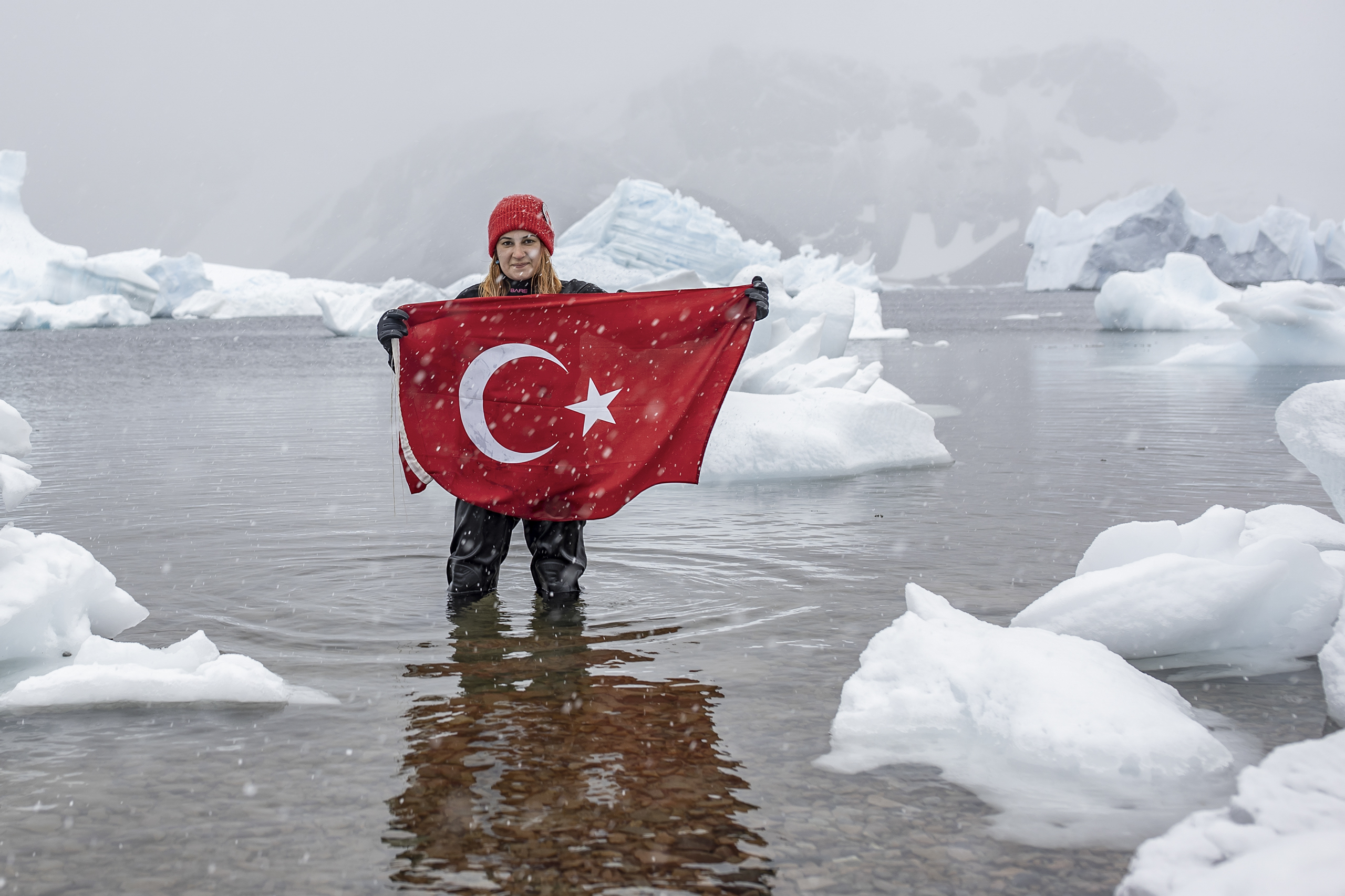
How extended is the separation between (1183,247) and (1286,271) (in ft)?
39.1

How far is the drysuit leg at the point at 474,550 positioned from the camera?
16.6 ft

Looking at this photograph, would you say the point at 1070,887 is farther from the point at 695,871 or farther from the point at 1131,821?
the point at 695,871

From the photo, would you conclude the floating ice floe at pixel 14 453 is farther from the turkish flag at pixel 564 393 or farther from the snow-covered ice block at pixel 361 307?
the snow-covered ice block at pixel 361 307

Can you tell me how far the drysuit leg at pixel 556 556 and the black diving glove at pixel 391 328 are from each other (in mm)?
980

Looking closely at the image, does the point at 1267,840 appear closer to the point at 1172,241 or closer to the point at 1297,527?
the point at 1297,527

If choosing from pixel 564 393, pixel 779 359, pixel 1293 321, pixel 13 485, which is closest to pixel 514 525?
pixel 564 393

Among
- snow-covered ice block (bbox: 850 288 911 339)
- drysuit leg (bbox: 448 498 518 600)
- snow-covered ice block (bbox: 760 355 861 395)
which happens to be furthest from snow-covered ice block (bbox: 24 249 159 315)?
drysuit leg (bbox: 448 498 518 600)

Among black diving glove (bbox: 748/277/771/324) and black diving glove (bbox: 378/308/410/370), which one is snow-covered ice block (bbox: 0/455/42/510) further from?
black diving glove (bbox: 748/277/771/324)


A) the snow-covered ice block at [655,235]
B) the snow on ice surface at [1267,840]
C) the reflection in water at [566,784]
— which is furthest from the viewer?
the snow-covered ice block at [655,235]

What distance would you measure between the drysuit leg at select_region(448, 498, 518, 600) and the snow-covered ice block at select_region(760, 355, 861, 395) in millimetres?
6993

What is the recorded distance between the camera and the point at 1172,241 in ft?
260

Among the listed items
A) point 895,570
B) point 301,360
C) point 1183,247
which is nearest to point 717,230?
point 301,360

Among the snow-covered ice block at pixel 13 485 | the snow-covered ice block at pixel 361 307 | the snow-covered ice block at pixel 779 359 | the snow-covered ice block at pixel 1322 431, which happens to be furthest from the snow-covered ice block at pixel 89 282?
the snow-covered ice block at pixel 1322 431

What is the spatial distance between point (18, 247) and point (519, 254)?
7030 cm
